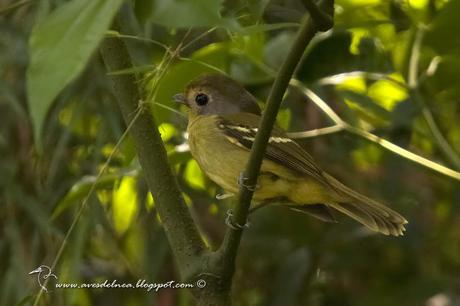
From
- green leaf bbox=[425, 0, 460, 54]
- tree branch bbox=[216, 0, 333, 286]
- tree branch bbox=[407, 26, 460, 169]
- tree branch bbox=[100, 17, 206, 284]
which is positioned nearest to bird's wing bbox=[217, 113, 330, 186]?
tree branch bbox=[407, 26, 460, 169]

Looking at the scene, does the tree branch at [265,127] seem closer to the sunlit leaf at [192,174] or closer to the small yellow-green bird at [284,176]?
the small yellow-green bird at [284,176]

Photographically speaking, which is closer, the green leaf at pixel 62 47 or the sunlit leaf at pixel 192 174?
the green leaf at pixel 62 47

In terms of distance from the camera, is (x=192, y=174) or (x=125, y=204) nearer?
(x=192, y=174)

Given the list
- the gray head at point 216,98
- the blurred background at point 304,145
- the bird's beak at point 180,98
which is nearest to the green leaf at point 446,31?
the blurred background at point 304,145

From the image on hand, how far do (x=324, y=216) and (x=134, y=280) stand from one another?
1.31 metres

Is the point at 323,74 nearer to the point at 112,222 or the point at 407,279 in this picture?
the point at 407,279

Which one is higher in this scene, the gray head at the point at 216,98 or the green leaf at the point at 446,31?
the green leaf at the point at 446,31

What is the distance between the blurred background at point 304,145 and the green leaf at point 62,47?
1.33 metres

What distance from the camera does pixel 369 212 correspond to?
269 cm

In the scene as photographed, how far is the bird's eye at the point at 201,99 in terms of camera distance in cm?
312

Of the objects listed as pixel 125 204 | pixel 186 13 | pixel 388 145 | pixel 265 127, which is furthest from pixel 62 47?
pixel 125 204

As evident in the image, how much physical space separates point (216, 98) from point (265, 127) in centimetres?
144

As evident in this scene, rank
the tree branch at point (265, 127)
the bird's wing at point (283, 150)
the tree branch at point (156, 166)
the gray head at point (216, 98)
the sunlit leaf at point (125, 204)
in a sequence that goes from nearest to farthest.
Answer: the tree branch at point (265, 127)
the tree branch at point (156, 166)
the bird's wing at point (283, 150)
the gray head at point (216, 98)
the sunlit leaf at point (125, 204)

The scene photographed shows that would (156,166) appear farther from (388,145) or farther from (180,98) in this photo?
(180,98)
